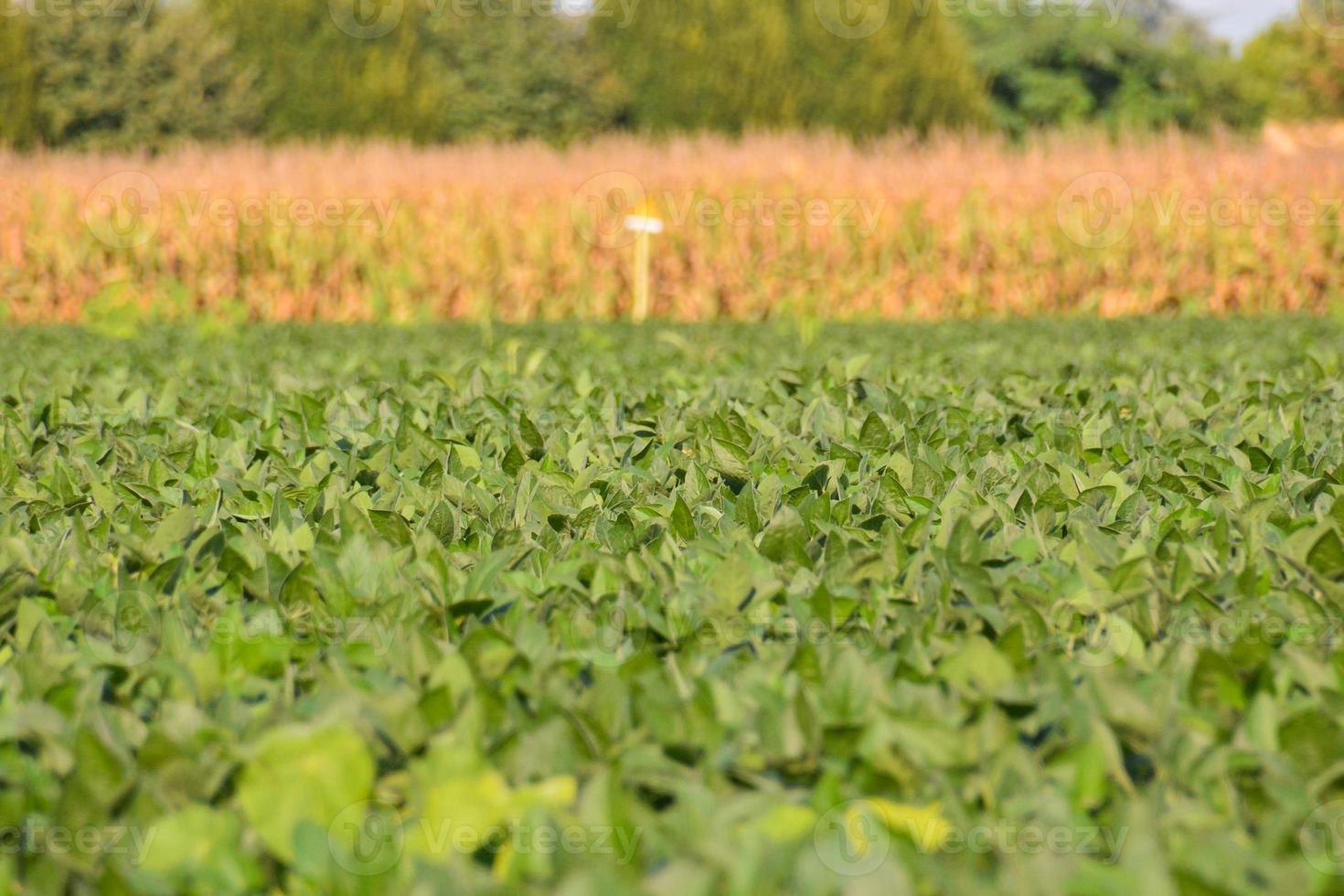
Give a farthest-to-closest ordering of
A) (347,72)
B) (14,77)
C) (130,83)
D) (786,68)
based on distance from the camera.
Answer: (786,68), (347,72), (130,83), (14,77)

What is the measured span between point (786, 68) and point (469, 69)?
881 cm

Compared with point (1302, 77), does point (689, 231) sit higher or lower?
lower

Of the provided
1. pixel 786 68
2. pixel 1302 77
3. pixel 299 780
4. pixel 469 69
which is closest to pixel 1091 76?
pixel 1302 77

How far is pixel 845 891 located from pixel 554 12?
34772 millimetres

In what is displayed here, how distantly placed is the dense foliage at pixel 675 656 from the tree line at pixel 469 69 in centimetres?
2390

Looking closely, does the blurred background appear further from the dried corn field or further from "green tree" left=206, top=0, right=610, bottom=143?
"green tree" left=206, top=0, right=610, bottom=143

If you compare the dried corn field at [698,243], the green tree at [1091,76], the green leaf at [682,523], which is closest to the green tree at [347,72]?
the dried corn field at [698,243]

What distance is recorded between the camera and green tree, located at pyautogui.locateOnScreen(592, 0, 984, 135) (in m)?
30.6

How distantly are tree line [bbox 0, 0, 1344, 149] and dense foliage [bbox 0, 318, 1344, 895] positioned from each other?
23.9 meters

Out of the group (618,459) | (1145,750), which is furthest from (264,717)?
(618,459)

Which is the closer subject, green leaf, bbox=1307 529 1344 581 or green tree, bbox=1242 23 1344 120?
green leaf, bbox=1307 529 1344 581

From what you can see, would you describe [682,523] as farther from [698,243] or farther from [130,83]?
[130,83]

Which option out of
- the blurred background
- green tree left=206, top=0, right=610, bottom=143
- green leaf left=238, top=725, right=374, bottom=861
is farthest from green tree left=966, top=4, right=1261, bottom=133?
green leaf left=238, top=725, right=374, bottom=861

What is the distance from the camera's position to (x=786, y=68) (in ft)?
102
